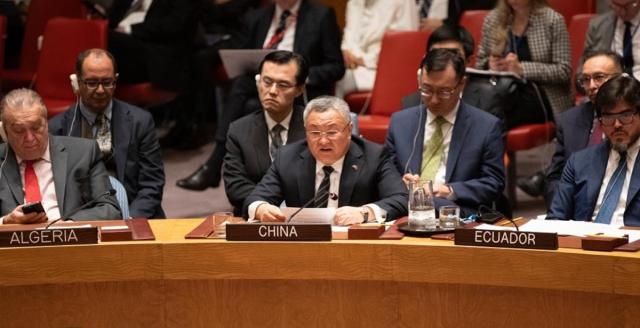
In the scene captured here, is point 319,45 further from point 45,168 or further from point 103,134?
point 45,168

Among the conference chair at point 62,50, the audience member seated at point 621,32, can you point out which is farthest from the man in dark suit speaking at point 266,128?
the conference chair at point 62,50

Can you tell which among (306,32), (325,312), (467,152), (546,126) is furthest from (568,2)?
(325,312)

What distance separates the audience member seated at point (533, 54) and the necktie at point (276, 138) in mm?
1507

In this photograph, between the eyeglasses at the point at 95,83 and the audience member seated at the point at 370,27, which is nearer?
the eyeglasses at the point at 95,83

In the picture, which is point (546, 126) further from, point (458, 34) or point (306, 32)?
point (306, 32)

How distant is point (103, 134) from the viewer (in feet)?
16.4

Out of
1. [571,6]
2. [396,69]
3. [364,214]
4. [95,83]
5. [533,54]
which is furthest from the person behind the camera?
[571,6]

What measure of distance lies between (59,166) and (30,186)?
0.42 ft

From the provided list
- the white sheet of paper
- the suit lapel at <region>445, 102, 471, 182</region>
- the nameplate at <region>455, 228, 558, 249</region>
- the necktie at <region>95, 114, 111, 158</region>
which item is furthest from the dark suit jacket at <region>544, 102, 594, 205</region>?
the necktie at <region>95, 114, 111, 158</region>

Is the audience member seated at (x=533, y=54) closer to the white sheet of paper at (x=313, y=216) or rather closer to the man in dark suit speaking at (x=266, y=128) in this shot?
the man in dark suit speaking at (x=266, y=128)

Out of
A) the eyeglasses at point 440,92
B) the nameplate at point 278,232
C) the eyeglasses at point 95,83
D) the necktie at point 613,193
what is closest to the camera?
the nameplate at point 278,232

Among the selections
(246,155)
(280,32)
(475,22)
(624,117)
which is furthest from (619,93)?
(280,32)

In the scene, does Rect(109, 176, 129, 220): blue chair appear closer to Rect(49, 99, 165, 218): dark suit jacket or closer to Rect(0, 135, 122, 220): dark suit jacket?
Rect(0, 135, 122, 220): dark suit jacket

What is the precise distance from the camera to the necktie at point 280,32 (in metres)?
6.41
